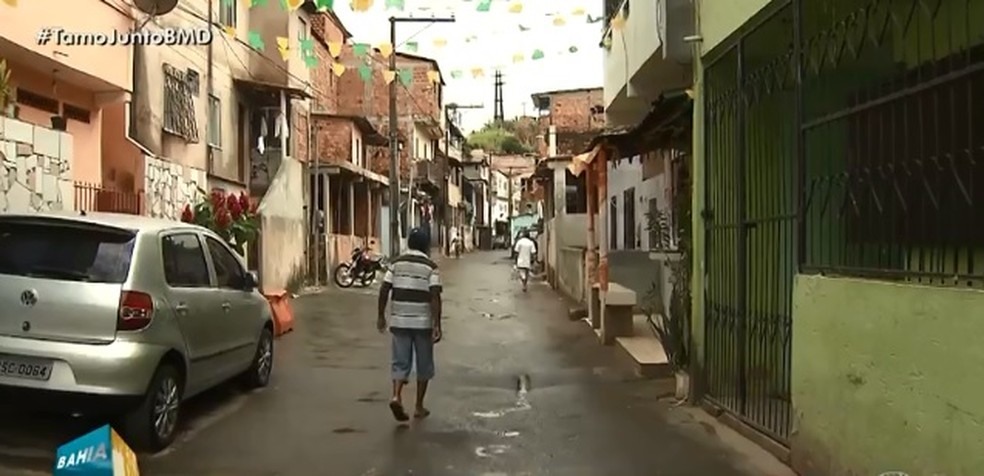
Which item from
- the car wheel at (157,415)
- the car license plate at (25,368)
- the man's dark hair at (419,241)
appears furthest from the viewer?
the man's dark hair at (419,241)

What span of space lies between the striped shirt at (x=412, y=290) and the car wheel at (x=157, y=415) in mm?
2061

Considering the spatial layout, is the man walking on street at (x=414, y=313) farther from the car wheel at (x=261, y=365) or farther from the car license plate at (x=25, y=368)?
the car license plate at (x=25, y=368)

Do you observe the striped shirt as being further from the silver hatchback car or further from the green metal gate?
the green metal gate

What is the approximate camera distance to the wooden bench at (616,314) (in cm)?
1467

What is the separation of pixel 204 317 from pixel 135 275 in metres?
1.23

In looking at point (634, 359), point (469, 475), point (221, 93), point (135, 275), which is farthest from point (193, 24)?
point (469, 475)

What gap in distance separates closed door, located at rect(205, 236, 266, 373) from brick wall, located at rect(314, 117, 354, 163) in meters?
24.5

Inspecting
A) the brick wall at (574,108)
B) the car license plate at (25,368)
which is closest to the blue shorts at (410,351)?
the car license plate at (25,368)

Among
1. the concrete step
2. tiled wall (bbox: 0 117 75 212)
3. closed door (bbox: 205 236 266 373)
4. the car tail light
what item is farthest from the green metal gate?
tiled wall (bbox: 0 117 75 212)

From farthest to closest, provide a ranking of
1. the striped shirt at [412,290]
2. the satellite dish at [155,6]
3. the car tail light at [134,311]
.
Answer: the satellite dish at [155,6]
the striped shirt at [412,290]
the car tail light at [134,311]

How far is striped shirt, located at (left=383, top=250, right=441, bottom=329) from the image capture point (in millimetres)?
9252

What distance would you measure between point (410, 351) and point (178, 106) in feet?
38.7
